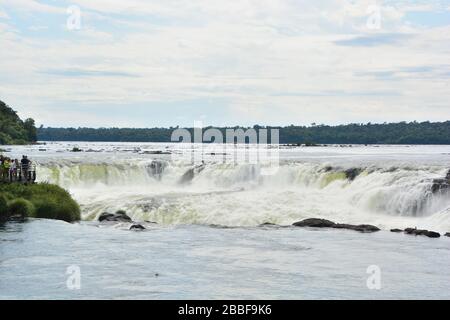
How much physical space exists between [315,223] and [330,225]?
0.73 m

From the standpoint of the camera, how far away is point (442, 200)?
127ft

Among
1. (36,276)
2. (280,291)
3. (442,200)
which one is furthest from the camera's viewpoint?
(442,200)

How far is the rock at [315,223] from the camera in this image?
118ft

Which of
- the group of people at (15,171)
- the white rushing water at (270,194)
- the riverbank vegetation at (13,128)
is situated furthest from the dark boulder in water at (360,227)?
the riverbank vegetation at (13,128)

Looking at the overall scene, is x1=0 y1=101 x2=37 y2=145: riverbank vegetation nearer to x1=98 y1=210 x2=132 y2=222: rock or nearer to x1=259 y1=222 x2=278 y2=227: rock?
x1=98 y1=210 x2=132 y2=222: rock

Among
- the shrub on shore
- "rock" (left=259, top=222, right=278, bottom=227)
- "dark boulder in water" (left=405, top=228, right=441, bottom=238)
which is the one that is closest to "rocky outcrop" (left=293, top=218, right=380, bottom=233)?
"rock" (left=259, top=222, right=278, bottom=227)

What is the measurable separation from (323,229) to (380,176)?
40.6ft

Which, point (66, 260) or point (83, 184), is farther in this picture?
point (83, 184)

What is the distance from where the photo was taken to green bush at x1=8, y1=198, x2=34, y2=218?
35.5m

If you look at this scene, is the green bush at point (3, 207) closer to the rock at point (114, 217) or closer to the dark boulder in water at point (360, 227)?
the rock at point (114, 217)

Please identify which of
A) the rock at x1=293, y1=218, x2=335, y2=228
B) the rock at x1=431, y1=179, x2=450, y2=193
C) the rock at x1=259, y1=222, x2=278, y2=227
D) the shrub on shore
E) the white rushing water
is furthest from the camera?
the rock at x1=431, y1=179, x2=450, y2=193
